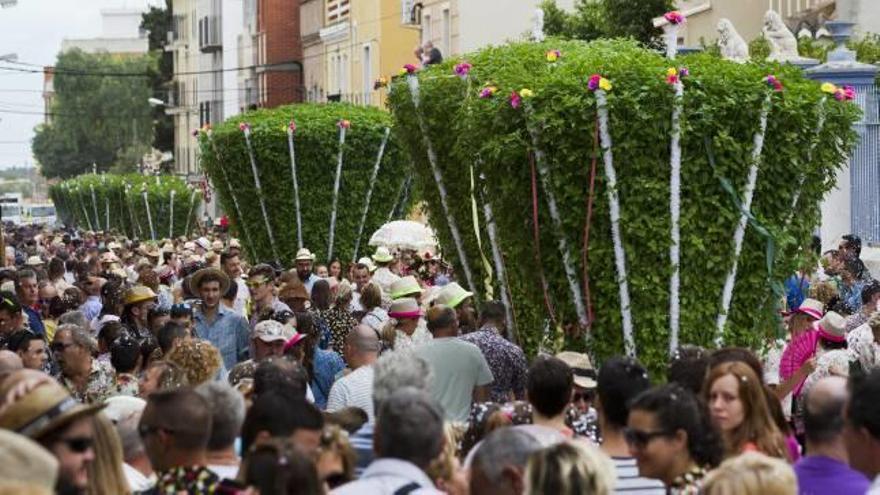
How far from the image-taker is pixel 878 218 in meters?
24.2

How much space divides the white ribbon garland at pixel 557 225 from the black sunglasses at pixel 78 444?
806 cm

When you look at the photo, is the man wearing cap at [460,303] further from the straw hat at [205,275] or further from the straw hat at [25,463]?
the straw hat at [25,463]

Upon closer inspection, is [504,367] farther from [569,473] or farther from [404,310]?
[569,473]

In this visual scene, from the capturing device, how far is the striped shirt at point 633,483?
8.09 metres

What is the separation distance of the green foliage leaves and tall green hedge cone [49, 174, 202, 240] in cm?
3973

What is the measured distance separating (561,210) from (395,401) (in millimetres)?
7377

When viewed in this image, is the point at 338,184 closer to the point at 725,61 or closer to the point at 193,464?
the point at 725,61

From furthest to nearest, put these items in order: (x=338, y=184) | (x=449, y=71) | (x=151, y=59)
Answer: (x=151, y=59), (x=338, y=184), (x=449, y=71)

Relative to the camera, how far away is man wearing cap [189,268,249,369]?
16.1 meters

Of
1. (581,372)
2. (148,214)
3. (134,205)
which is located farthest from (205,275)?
(134,205)

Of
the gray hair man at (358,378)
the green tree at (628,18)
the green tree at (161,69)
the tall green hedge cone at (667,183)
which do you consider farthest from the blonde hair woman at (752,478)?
the green tree at (161,69)

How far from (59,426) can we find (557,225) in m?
8.22

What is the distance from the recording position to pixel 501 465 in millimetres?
7523

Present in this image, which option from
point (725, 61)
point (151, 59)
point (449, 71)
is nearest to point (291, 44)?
point (151, 59)
